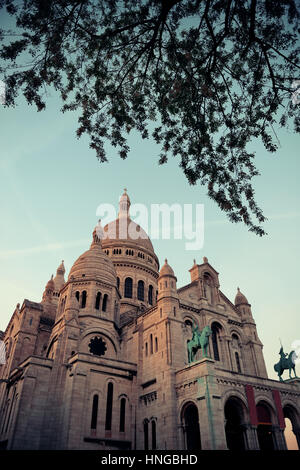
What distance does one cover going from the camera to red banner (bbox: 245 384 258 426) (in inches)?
930

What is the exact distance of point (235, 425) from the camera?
974 inches

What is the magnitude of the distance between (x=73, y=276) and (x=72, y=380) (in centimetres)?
1276

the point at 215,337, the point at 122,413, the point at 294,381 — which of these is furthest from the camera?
the point at 215,337

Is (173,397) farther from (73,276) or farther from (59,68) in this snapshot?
(59,68)

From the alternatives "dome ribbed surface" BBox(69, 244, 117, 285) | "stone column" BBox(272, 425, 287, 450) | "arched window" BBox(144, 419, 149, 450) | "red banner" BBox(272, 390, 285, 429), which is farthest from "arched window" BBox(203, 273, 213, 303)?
"arched window" BBox(144, 419, 149, 450)

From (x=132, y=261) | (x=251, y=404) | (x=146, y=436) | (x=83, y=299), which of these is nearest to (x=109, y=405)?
(x=146, y=436)

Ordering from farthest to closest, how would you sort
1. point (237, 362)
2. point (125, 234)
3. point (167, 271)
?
point (125, 234) < point (237, 362) < point (167, 271)

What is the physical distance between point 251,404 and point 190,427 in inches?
206

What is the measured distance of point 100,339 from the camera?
32.9 meters

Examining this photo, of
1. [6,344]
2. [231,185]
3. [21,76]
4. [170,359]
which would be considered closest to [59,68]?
[21,76]

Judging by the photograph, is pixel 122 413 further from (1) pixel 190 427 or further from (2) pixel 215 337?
(2) pixel 215 337

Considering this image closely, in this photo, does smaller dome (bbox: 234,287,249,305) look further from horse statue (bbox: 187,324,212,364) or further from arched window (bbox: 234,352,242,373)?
horse statue (bbox: 187,324,212,364)

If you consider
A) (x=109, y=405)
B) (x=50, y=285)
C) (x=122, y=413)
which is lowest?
(x=122, y=413)

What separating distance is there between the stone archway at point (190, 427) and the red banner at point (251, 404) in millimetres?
4058
